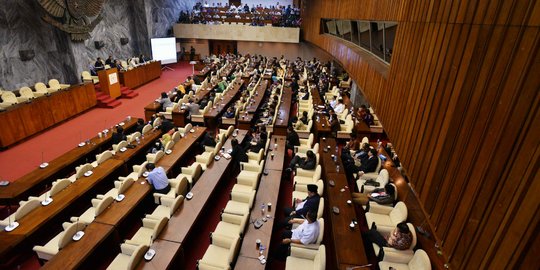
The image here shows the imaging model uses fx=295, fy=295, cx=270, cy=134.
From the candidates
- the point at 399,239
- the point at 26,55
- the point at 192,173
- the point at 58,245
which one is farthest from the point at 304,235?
the point at 26,55

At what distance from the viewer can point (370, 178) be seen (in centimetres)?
791

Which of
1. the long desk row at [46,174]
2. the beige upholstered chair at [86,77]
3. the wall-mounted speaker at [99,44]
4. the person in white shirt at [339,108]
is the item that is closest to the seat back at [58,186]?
the long desk row at [46,174]

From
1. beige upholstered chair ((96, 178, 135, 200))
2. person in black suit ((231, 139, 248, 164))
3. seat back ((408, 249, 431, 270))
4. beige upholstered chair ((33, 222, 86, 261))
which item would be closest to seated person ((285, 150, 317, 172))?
person in black suit ((231, 139, 248, 164))

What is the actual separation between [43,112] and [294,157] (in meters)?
9.28

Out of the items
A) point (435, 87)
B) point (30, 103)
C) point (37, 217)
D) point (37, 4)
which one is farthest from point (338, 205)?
point (37, 4)

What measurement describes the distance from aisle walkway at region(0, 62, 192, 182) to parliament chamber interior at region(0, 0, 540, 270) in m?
0.08

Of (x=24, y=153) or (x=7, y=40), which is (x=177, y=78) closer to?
(x=7, y=40)

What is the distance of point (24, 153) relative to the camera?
9211 mm

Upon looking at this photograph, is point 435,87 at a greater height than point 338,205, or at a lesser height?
greater

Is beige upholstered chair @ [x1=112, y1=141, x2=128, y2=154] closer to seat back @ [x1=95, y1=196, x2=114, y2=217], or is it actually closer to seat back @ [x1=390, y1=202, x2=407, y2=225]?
seat back @ [x1=95, y1=196, x2=114, y2=217]

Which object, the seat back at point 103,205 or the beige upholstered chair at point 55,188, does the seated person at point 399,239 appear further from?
the beige upholstered chair at point 55,188

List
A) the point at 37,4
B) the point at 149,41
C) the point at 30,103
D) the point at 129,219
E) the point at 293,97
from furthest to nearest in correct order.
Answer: the point at 149,41 < the point at 293,97 < the point at 37,4 < the point at 30,103 < the point at 129,219

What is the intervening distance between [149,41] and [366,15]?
56.0ft

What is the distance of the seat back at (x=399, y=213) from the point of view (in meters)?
6.04
